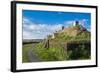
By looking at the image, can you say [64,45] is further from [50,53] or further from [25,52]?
[25,52]

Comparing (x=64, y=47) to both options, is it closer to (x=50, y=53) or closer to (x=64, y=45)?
(x=64, y=45)

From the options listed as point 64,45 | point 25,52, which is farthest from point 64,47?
point 25,52

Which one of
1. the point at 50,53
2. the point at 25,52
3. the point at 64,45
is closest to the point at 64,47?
the point at 64,45

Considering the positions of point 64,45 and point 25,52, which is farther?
point 64,45

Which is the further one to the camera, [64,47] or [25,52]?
[64,47]

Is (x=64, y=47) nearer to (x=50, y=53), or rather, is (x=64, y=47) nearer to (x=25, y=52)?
(x=50, y=53)

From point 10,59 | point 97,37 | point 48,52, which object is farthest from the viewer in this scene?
point 97,37

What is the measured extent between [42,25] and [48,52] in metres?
0.21

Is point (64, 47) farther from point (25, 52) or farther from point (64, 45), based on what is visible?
point (25, 52)

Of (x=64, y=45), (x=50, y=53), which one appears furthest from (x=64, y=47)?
(x=50, y=53)

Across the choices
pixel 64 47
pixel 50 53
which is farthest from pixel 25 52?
pixel 64 47

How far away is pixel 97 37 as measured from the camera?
5.73ft

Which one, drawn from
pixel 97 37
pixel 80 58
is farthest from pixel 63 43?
pixel 97 37

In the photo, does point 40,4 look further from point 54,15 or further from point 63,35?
point 63,35
